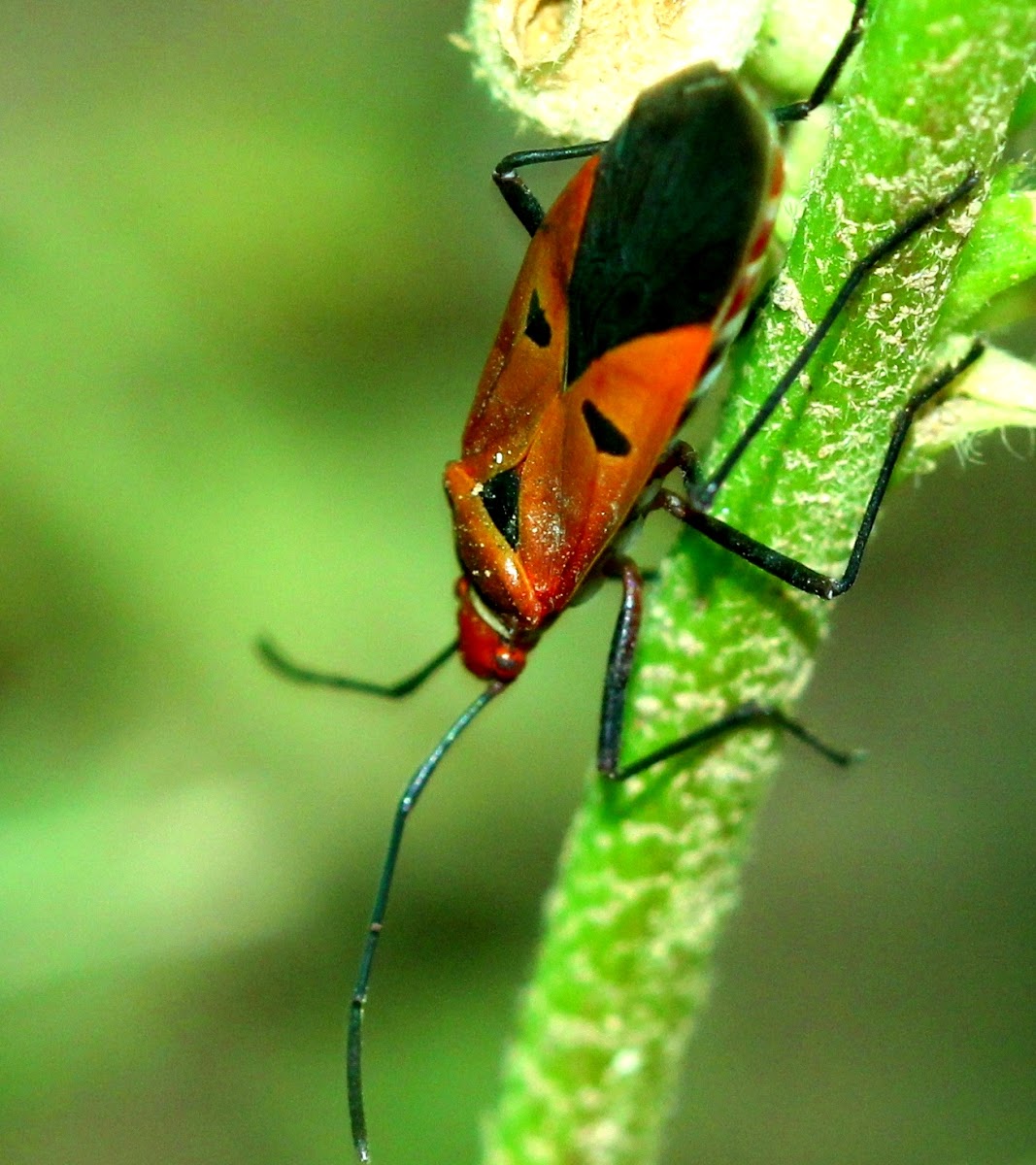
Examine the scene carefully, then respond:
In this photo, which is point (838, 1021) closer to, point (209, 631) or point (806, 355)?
point (209, 631)

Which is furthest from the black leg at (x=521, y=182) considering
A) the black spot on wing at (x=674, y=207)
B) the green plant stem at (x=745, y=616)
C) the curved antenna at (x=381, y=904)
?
the curved antenna at (x=381, y=904)

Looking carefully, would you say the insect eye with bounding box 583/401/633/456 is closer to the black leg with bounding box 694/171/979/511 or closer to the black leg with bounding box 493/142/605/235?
the black leg with bounding box 694/171/979/511

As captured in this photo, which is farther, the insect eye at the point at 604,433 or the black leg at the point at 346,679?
the black leg at the point at 346,679

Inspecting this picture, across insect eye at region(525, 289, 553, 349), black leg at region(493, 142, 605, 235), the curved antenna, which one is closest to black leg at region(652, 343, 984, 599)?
insect eye at region(525, 289, 553, 349)

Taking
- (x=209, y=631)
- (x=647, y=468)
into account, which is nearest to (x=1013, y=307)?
(x=647, y=468)

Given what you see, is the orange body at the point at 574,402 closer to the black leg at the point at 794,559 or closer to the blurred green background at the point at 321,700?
the black leg at the point at 794,559
